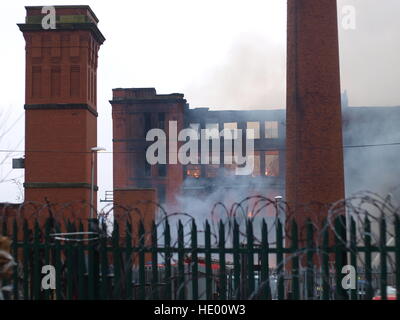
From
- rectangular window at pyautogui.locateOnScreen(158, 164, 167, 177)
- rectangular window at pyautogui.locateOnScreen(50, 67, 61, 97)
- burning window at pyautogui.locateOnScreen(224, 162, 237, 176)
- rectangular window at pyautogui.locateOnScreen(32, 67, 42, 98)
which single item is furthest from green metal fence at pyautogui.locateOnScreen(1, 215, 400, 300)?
burning window at pyautogui.locateOnScreen(224, 162, 237, 176)

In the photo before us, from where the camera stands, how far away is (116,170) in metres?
49.2

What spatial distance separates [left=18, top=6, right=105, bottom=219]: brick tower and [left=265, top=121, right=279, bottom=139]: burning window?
86.2 feet

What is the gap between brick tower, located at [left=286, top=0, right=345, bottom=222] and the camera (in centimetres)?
1786

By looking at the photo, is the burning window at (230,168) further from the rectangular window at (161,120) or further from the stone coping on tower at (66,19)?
the stone coping on tower at (66,19)

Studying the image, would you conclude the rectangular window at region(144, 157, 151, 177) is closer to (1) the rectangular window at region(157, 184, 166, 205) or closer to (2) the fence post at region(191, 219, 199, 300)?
(1) the rectangular window at region(157, 184, 166, 205)

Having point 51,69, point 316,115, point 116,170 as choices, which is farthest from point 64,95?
point 116,170

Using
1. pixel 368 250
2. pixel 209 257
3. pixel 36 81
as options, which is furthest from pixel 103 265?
pixel 36 81

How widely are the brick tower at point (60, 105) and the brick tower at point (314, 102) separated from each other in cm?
887

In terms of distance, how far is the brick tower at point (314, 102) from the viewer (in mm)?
17859

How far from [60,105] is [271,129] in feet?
94.3

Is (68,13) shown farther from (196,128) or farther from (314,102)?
(196,128)

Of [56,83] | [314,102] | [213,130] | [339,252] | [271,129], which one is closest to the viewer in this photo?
[339,252]

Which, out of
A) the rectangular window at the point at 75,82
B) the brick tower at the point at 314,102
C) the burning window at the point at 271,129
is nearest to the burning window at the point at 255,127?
the burning window at the point at 271,129

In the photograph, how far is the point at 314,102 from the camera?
18.1 meters
